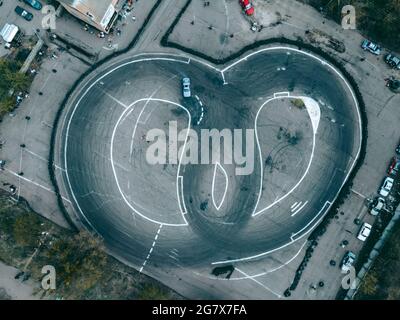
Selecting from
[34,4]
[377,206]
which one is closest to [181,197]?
[377,206]

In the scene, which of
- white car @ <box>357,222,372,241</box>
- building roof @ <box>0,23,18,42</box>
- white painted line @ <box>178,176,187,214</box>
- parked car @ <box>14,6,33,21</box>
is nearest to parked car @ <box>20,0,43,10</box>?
parked car @ <box>14,6,33,21</box>

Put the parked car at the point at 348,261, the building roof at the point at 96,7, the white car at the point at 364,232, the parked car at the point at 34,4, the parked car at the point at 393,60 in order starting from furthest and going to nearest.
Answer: the parked car at the point at 393,60 → the parked car at the point at 34,4 → the white car at the point at 364,232 → the parked car at the point at 348,261 → the building roof at the point at 96,7

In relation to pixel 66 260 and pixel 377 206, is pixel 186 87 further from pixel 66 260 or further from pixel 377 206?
pixel 377 206

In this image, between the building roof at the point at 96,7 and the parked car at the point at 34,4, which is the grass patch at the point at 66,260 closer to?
the parked car at the point at 34,4

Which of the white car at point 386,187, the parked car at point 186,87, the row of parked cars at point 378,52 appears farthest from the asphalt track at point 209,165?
the row of parked cars at point 378,52

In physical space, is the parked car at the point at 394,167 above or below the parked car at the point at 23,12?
above

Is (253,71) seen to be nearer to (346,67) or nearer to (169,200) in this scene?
(346,67)

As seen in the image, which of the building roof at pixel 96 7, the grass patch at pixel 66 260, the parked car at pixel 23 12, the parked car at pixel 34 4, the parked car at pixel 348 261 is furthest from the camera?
the parked car at pixel 34 4

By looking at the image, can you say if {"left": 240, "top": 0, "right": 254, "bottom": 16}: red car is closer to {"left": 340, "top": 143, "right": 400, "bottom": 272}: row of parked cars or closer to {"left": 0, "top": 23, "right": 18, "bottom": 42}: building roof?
{"left": 340, "top": 143, "right": 400, "bottom": 272}: row of parked cars
